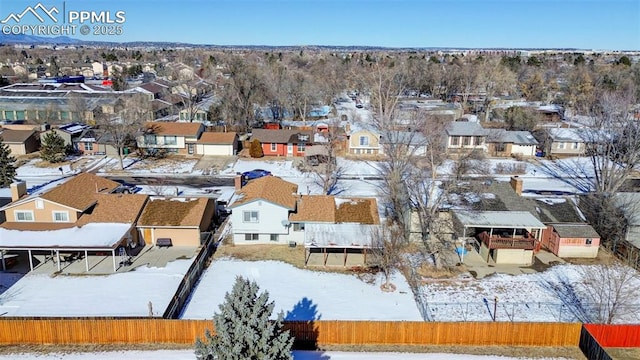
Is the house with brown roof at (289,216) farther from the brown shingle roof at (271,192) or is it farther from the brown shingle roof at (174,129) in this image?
the brown shingle roof at (174,129)

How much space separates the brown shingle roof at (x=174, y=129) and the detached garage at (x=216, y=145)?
4.73ft

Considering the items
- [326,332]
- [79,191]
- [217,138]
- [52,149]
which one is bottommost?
A: [326,332]

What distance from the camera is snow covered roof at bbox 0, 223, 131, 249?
1241 inches

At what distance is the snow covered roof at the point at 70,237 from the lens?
103 feet

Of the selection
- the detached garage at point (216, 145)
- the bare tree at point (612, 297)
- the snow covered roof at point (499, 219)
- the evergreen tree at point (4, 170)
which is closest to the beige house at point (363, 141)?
the detached garage at point (216, 145)

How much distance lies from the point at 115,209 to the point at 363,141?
3623 cm

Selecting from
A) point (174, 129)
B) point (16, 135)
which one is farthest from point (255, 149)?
point (16, 135)

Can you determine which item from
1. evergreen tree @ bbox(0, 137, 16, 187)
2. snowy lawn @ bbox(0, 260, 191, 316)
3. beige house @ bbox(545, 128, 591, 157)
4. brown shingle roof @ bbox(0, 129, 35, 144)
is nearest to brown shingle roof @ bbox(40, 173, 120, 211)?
snowy lawn @ bbox(0, 260, 191, 316)

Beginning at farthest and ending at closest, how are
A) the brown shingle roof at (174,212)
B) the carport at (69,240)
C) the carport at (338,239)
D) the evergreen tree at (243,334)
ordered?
the brown shingle roof at (174,212), the carport at (338,239), the carport at (69,240), the evergreen tree at (243,334)

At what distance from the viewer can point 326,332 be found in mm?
23391

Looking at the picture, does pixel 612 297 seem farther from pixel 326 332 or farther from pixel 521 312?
pixel 326 332

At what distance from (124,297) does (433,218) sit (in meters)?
21.5

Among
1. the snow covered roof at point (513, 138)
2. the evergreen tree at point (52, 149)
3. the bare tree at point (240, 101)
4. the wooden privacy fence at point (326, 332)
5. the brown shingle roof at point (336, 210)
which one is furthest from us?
the bare tree at point (240, 101)

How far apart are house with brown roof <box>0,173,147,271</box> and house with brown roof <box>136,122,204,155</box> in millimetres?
25383
